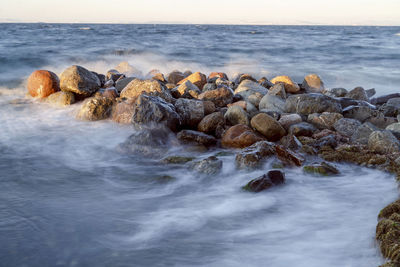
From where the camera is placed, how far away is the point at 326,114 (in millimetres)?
5414

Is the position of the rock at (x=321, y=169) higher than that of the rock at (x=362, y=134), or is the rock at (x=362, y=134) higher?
the rock at (x=362, y=134)

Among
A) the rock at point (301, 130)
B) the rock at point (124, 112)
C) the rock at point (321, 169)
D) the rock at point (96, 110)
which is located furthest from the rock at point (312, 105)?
the rock at point (96, 110)

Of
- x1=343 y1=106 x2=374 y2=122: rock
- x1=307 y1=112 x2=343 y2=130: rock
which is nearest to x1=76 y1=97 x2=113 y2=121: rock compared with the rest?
x1=307 y1=112 x2=343 y2=130: rock

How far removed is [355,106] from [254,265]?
4223 mm

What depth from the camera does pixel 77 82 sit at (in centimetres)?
661

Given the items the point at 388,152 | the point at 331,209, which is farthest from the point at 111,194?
the point at 388,152

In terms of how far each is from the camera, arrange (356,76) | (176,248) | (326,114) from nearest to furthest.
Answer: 1. (176,248)
2. (326,114)
3. (356,76)

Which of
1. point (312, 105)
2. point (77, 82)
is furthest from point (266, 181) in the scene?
point (77, 82)

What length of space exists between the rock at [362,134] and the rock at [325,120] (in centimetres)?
47

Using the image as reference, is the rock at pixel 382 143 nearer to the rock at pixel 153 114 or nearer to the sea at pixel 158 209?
the sea at pixel 158 209

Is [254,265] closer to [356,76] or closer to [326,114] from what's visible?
[326,114]

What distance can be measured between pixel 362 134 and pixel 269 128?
1.23 meters

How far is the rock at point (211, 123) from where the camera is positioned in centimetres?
526

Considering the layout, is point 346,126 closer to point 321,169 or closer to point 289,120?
point 289,120
